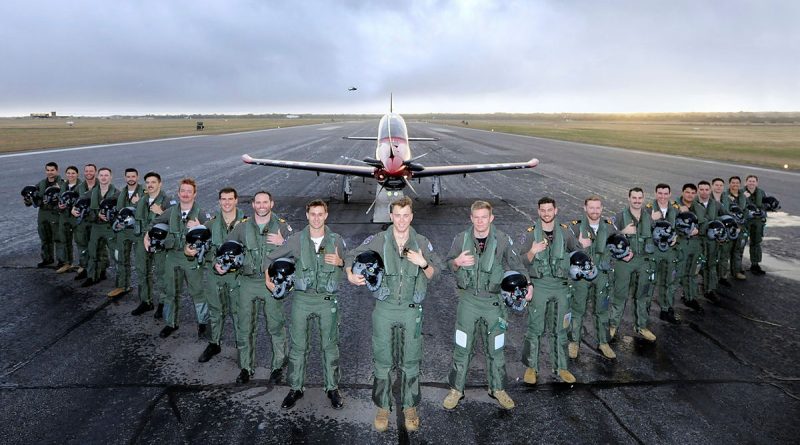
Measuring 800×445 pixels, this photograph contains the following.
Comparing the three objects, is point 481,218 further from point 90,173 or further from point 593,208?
point 90,173

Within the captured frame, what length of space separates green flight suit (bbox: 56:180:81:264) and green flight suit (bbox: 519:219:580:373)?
8.78m

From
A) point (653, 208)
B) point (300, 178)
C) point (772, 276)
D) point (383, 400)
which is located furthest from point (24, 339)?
point (300, 178)

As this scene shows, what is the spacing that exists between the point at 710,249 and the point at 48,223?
13.0 m

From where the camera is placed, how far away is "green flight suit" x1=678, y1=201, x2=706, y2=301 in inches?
285

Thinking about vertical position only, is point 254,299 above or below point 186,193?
below

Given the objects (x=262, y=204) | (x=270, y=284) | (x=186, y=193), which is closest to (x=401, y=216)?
(x=270, y=284)

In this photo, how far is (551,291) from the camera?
5.16m

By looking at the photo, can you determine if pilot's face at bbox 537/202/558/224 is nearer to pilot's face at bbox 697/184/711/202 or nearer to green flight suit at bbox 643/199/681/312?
green flight suit at bbox 643/199/681/312

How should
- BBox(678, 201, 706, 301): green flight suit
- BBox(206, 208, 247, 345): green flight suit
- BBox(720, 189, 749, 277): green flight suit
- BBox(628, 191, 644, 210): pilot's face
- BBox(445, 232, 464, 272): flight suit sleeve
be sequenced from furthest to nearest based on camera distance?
1. BBox(720, 189, 749, 277): green flight suit
2. BBox(678, 201, 706, 301): green flight suit
3. BBox(628, 191, 644, 210): pilot's face
4. BBox(206, 208, 247, 345): green flight suit
5. BBox(445, 232, 464, 272): flight suit sleeve

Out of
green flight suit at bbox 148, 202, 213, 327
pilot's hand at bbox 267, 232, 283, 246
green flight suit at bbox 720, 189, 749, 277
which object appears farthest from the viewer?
green flight suit at bbox 720, 189, 749, 277

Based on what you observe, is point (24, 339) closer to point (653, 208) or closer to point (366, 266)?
point (366, 266)

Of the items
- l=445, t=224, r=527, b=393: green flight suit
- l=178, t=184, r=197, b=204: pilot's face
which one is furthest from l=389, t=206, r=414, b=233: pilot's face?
l=178, t=184, r=197, b=204: pilot's face

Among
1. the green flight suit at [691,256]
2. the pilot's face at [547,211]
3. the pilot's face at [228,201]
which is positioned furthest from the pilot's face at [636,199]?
the pilot's face at [228,201]

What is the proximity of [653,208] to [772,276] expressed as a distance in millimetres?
4875
